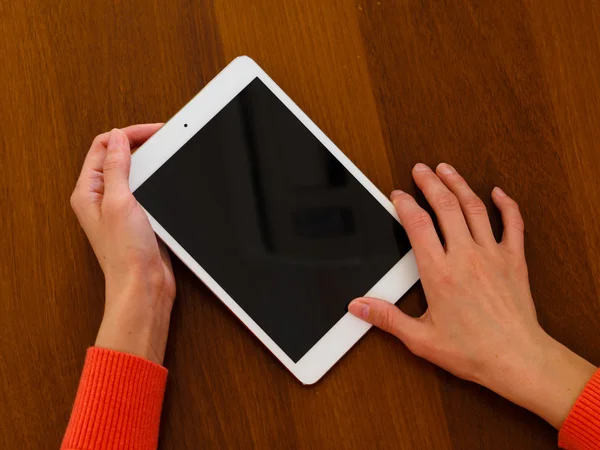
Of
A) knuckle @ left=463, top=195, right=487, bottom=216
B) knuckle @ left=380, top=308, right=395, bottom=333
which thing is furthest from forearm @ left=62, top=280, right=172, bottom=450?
knuckle @ left=463, top=195, right=487, bottom=216

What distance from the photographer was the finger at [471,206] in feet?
1.71

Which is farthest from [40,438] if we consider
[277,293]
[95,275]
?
[277,293]

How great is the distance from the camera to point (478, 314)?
1.63 feet

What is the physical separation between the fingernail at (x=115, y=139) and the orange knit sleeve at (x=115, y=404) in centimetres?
19

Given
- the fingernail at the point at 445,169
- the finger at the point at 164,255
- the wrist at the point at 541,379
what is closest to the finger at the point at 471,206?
the fingernail at the point at 445,169

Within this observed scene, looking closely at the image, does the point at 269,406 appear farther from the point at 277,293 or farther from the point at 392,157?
the point at 392,157

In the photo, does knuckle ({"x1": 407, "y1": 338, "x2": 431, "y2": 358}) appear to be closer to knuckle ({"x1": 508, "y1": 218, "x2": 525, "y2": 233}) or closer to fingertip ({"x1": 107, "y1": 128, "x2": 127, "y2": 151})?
knuckle ({"x1": 508, "y1": 218, "x2": 525, "y2": 233})

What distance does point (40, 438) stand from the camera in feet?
1.65

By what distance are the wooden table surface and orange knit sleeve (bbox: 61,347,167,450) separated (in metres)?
0.03

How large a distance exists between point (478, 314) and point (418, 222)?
0.34 feet

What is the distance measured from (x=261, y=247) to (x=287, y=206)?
0.16ft

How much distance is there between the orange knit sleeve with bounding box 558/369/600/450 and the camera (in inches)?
18.6

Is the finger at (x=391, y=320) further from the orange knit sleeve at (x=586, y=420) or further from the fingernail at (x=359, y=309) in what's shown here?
the orange knit sleeve at (x=586, y=420)

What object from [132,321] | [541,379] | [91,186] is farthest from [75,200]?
[541,379]
